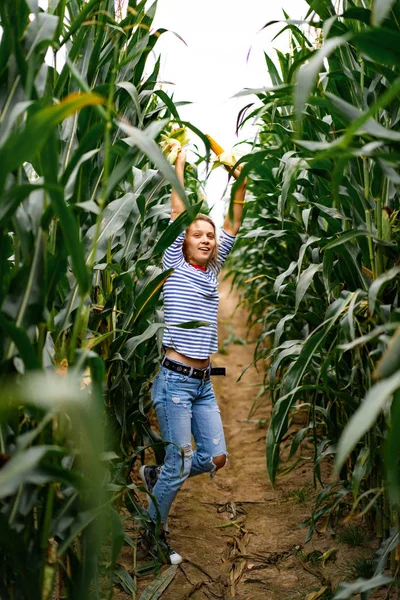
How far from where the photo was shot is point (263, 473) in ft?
9.73

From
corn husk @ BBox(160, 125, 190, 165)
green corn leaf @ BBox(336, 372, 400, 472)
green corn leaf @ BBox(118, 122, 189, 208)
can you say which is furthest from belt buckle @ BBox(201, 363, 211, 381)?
green corn leaf @ BBox(336, 372, 400, 472)

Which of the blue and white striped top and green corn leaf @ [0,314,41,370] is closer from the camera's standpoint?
green corn leaf @ [0,314,41,370]

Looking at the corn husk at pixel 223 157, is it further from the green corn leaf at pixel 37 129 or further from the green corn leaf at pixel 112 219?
the green corn leaf at pixel 37 129

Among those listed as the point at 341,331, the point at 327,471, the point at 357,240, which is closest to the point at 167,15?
the point at 357,240

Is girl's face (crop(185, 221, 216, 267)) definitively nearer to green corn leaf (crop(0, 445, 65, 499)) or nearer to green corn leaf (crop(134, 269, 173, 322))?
green corn leaf (crop(134, 269, 173, 322))

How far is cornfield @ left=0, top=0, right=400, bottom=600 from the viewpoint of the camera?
0.98 metres

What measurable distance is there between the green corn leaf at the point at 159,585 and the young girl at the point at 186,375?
61 mm

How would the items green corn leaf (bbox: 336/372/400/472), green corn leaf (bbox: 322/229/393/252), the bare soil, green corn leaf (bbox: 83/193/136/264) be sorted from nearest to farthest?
green corn leaf (bbox: 336/372/400/472), green corn leaf (bbox: 322/229/393/252), green corn leaf (bbox: 83/193/136/264), the bare soil

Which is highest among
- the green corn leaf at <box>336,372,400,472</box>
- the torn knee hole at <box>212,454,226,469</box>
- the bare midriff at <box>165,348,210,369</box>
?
the green corn leaf at <box>336,372,400,472</box>

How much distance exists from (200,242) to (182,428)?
2.23 feet

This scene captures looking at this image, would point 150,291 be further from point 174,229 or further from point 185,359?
point 185,359

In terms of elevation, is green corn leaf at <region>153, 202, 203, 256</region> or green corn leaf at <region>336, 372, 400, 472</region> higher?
green corn leaf at <region>153, 202, 203, 256</region>

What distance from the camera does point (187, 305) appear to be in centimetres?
224

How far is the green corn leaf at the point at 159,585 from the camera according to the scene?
184 cm
